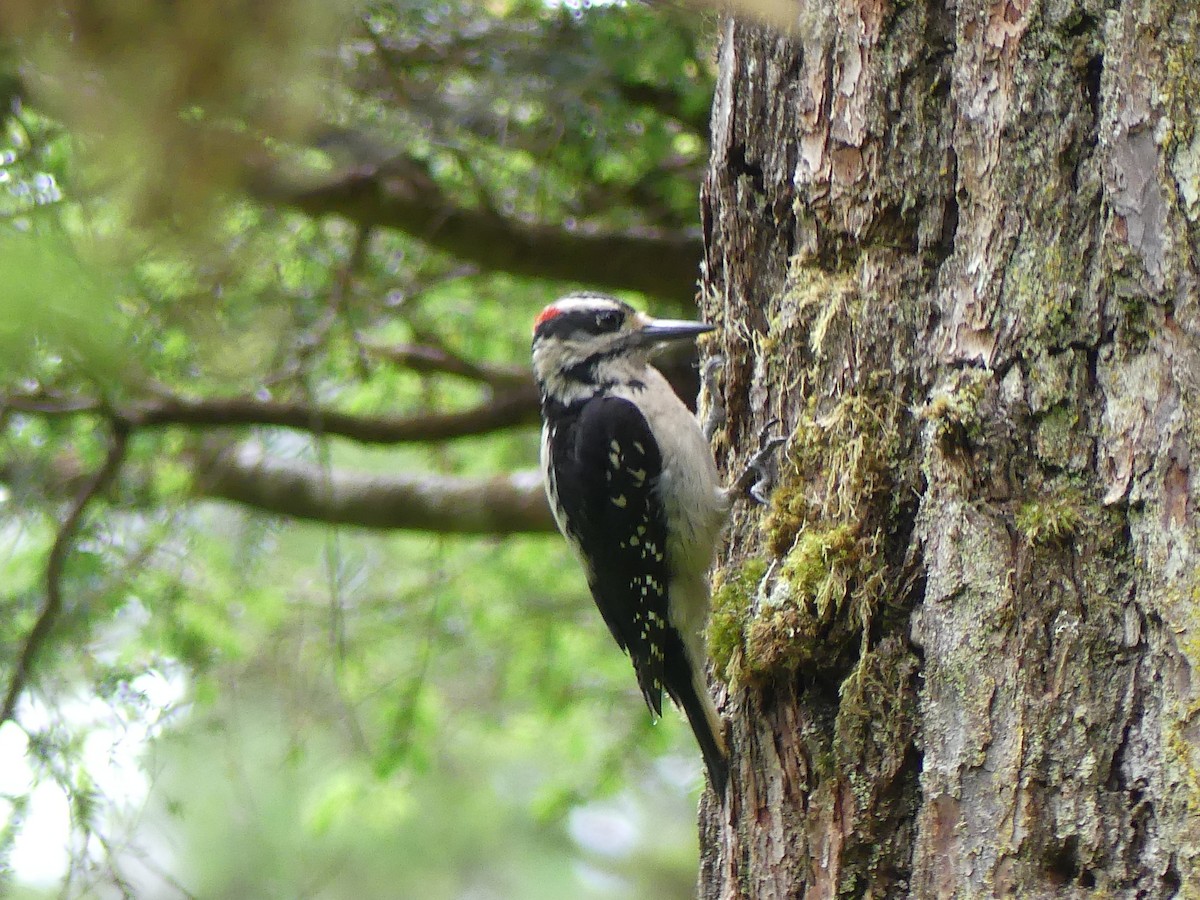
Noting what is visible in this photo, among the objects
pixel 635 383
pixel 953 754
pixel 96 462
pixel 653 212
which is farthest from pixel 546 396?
pixel 953 754

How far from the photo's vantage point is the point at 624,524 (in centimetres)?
378

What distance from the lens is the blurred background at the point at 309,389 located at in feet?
8.04

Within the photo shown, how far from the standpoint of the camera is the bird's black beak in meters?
3.58

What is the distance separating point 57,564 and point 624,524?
1921 mm

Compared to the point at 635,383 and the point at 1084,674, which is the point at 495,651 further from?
the point at 1084,674

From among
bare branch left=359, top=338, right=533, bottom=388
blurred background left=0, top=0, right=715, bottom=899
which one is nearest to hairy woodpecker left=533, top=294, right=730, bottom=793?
blurred background left=0, top=0, right=715, bottom=899

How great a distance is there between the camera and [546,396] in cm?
414

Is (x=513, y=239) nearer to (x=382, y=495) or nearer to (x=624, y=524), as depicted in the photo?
(x=382, y=495)

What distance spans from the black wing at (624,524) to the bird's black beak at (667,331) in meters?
0.22

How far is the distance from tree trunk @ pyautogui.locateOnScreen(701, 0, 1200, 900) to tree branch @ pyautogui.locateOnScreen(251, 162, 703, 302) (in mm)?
2245

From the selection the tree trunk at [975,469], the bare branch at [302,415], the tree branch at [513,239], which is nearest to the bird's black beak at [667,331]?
the tree trunk at [975,469]

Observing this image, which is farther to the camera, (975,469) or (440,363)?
(440,363)

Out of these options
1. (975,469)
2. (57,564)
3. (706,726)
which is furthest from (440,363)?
(975,469)

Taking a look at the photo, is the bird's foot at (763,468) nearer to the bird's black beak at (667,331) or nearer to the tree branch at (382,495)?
the bird's black beak at (667,331)
